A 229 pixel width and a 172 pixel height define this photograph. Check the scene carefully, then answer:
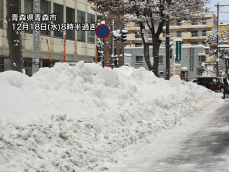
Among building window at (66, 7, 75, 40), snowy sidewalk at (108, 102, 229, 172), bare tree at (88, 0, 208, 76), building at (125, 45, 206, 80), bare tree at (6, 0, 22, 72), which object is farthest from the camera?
building at (125, 45, 206, 80)

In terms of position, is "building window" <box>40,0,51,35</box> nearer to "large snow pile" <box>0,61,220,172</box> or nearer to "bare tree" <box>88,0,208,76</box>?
"bare tree" <box>88,0,208,76</box>

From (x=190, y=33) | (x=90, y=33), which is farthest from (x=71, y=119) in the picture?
(x=190, y=33)

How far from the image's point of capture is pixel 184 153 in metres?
7.27

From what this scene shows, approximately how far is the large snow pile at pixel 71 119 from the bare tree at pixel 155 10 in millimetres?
8393

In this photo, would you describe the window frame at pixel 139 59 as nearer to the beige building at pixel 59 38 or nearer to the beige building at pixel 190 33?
the beige building at pixel 190 33

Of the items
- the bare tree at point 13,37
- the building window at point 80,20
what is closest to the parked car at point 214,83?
the building window at point 80,20

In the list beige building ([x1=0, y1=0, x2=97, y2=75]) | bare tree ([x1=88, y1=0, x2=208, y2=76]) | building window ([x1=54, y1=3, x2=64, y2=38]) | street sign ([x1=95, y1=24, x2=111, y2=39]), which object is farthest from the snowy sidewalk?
building window ([x1=54, y1=3, x2=64, y2=38])

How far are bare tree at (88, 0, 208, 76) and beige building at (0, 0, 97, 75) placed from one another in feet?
27.4

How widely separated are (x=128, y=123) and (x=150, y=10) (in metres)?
13.0

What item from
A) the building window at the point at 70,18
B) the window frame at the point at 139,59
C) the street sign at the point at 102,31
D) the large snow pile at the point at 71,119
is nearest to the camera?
the large snow pile at the point at 71,119

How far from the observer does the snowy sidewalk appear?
6.16m

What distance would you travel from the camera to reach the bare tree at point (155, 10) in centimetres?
1995

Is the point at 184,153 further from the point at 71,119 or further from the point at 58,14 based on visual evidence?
the point at 58,14

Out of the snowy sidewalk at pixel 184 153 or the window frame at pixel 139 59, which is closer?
the snowy sidewalk at pixel 184 153
